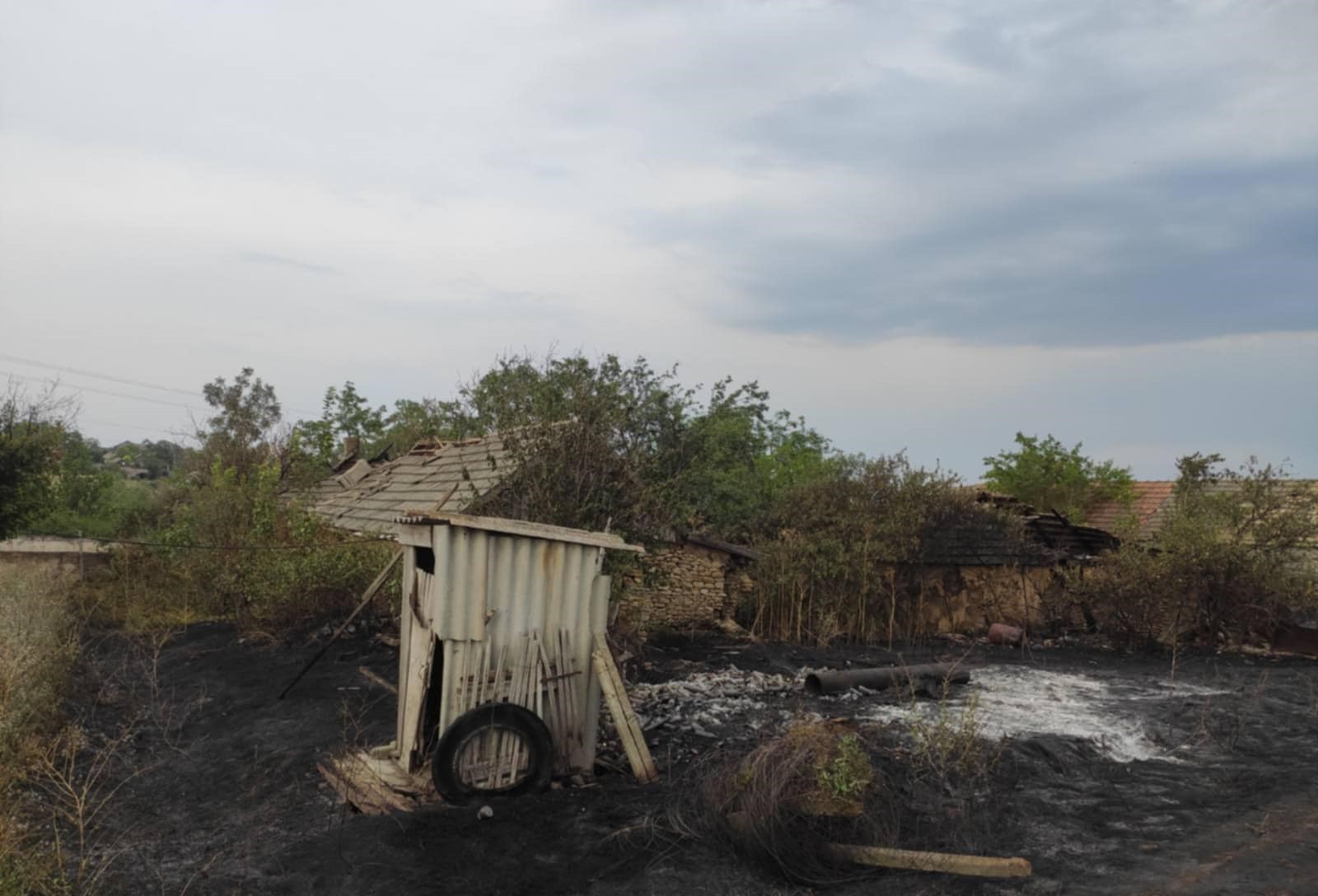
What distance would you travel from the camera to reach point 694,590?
20.7 meters

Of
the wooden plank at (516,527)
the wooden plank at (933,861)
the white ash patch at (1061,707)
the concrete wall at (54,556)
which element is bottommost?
the wooden plank at (933,861)

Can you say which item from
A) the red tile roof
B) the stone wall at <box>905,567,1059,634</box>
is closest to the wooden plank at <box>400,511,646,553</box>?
the stone wall at <box>905,567,1059,634</box>

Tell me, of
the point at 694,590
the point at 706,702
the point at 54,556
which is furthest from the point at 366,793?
the point at 54,556

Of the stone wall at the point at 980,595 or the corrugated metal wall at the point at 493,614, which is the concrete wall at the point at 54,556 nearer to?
the corrugated metal wall at the point at 493,614

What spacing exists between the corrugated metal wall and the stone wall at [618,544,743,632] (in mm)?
11364

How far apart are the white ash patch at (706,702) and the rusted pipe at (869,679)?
384 millimetres

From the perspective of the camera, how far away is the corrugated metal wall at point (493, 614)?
790 centimetres

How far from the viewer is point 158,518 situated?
84.5 ft

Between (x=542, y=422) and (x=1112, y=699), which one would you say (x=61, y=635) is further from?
(x=1112, y=699)

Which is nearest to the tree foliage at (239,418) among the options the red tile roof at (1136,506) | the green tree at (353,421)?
the green tree at (353,421)

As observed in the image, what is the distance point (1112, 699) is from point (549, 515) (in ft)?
27.4

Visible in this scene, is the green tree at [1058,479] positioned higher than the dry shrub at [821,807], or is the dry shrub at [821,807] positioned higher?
the green tree at [1058,479]

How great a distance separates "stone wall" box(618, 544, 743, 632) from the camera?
2034cm

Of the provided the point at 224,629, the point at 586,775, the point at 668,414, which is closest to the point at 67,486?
the point at 224,629
